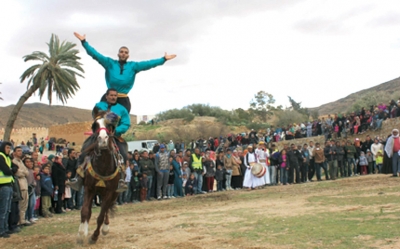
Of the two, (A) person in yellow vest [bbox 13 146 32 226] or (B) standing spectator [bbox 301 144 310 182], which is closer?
(A) person in yellow vest [bbox 13 146 32 226]

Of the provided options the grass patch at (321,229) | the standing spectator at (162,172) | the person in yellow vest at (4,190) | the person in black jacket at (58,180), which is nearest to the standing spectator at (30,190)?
the person in black jacket at (58,180)

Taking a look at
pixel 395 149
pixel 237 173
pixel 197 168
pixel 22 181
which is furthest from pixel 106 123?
pixel 395 149

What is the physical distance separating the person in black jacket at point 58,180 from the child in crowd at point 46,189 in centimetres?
54

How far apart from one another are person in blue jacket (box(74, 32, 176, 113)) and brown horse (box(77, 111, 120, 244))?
1207 millimetres

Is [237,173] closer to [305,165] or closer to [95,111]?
[305,165]

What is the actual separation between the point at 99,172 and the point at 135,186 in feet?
32.0

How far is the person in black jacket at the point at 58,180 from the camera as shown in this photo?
14781 mm

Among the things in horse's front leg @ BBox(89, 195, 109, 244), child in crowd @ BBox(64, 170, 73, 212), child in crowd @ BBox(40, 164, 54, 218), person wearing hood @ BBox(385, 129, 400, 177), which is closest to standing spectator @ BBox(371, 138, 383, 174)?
Answer: person wearing hood @ BBox(385, 129, 400, 177)

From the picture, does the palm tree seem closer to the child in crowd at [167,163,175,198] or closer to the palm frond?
the palm frond

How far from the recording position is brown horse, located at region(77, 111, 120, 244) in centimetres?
812

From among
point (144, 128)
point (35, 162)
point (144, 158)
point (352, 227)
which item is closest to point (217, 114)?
point (144, 128)

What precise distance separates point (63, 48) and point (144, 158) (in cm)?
1276

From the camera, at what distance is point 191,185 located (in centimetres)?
2031

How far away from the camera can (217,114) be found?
7938 centimetres
